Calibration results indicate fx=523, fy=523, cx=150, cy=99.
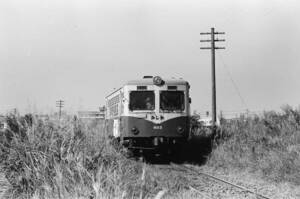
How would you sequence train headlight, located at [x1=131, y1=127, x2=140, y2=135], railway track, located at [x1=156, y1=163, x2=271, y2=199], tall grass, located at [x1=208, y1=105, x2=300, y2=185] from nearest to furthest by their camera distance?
railway track, located at [x1=156, y1=163, x2=271, y2=199] < tall grass, located at [x1=208, y1=105, x2=300, y2=185] < train headlight, located at [x1=131, y1=127, x2=140, y2=135]

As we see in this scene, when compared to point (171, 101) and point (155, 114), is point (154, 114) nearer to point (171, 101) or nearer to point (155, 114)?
point (155, 114)

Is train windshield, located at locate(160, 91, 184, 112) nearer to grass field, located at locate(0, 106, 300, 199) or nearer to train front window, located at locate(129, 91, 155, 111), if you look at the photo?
train front window, located at locate(129, 91, 155, 111)

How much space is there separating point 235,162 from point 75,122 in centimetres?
666

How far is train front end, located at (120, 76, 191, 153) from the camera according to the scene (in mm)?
16984

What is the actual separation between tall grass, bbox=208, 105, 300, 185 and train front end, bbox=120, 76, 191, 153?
1.64m

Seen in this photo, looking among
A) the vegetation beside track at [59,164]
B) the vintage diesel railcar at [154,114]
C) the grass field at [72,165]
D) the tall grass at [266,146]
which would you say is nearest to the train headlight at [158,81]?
the vintage diesel railcar at [154,114]

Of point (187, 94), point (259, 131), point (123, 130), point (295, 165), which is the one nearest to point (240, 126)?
point (259, 131)

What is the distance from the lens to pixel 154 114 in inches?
674

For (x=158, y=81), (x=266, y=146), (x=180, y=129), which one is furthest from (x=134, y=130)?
(x=266, y=146)

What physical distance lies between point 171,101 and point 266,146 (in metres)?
3.49

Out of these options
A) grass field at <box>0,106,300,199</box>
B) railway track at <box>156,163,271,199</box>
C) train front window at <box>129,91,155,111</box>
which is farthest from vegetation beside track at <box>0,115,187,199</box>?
train front window at <box>129,91,155,111</box>

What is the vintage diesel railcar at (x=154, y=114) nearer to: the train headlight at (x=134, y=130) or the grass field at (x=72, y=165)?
the train headlight at (x=134, y=130)

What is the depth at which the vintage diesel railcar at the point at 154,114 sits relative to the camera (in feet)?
55.7

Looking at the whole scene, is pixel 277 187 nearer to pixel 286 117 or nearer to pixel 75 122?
pixel 75 122
